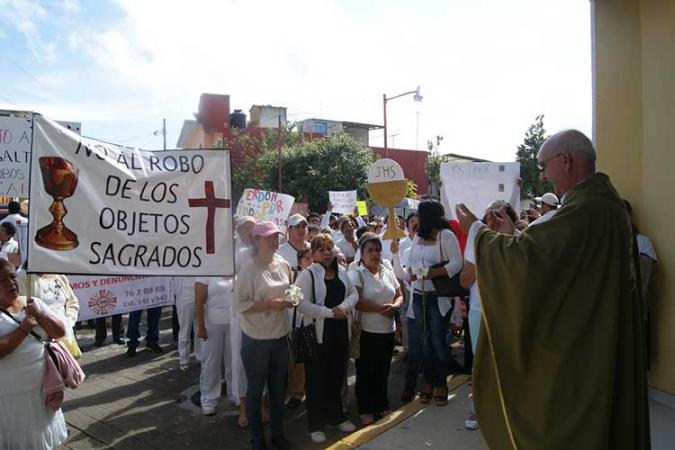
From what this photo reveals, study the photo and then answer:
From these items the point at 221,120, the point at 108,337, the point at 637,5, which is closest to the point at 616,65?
the point at 637,5

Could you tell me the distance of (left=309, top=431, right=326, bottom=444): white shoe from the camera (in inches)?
187

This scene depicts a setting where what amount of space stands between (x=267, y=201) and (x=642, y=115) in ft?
17.1

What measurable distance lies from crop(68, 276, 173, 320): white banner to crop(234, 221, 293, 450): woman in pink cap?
3375mm

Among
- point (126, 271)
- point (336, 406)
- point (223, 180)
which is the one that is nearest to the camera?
point (126, 271)

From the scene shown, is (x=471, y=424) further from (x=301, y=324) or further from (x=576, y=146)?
Answer: (x=576, y=146)

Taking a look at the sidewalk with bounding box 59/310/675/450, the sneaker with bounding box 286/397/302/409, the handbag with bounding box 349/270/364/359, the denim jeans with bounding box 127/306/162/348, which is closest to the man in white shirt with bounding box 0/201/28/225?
the denim jeans with bounding box 127/306/162/348

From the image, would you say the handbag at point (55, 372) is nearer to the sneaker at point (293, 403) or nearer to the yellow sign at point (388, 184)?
the sneaker at point (293, 403)

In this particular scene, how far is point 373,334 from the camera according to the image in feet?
17.0

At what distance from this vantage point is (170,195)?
4000 mm

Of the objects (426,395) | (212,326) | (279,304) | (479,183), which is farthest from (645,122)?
(212,326)

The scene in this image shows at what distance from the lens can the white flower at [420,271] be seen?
5.11 m

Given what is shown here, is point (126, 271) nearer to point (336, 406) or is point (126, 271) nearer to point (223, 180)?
point (223, 180)

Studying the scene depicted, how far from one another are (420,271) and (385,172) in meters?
1.90

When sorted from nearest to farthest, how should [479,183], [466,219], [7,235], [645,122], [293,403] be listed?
1. [466,219]
2. [645,122]
3. [293,403]
4. [479,183]
5. [7,235]
